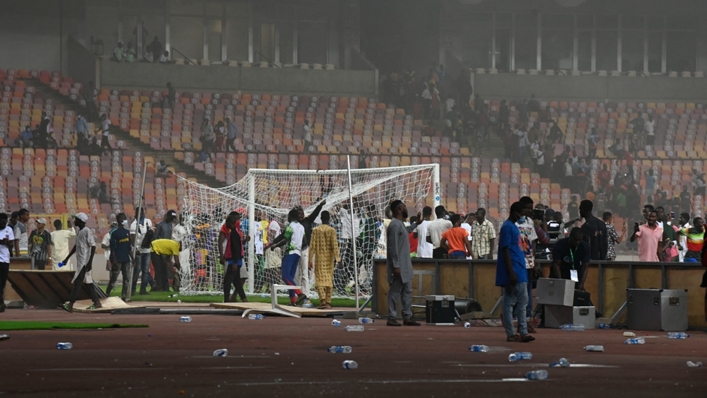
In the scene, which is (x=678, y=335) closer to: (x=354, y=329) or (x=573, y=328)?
(x=573, y=328)

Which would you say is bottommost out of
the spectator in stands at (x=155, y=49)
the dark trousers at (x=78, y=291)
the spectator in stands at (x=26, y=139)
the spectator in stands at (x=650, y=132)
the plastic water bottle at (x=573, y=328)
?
the plastic water bottle at (x=573, y=328)

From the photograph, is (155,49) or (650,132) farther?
(155,49)

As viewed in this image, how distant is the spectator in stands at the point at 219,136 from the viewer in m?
36.7

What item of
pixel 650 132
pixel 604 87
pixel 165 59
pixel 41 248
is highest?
pixel 165 59

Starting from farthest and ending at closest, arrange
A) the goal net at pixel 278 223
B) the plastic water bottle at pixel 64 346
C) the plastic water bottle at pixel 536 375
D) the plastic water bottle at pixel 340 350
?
the goal net at pixel 278 223 → the plastic water bottle at pixel 64 346 → the plastic water bottle at pixel 340 350 → the plastic water bottle at pixel 536 375

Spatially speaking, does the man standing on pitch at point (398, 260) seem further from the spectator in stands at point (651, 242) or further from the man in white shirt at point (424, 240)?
the spectator in stands at point (651, 242)

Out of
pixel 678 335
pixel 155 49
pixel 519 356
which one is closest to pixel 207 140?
pixel 155 49

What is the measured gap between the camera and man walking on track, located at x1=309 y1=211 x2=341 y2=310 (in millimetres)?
18688

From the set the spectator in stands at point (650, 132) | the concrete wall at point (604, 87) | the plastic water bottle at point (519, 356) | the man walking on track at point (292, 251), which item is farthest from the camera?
the concrete wall at point (604, 87)

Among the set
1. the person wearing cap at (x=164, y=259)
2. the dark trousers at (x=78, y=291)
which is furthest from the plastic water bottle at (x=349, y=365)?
the person wearing cap at (x=164, y=259)

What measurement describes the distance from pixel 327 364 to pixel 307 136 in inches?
1121

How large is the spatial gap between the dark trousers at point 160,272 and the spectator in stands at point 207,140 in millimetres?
11136

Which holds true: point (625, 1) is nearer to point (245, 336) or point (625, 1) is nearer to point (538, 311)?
point (538, 311)

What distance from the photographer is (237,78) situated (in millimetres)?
42688
